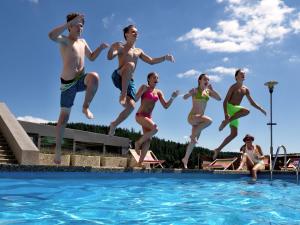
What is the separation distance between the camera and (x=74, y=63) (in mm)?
6387

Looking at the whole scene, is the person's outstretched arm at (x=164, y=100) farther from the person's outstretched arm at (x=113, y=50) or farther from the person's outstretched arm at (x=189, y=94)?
the person's outstretched arm at (x=113, y=50)

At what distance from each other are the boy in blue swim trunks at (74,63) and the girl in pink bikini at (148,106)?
7.99 feet

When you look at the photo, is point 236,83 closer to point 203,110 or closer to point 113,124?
point 203,110

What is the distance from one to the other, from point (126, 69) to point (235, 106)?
3.57 m

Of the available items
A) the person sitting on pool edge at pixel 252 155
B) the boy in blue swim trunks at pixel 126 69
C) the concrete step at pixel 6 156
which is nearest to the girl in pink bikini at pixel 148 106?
the boy in blue swim trunks at pixel 126 69

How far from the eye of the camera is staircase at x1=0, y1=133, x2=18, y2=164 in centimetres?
1115

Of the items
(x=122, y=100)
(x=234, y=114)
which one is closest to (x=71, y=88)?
(x=122, y=100)

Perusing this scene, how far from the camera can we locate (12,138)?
11.7 m

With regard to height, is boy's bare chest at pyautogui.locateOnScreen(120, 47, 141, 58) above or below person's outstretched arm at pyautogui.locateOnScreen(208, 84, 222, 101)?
above

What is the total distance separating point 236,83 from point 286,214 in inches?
257

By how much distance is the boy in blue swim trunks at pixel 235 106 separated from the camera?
9.52m

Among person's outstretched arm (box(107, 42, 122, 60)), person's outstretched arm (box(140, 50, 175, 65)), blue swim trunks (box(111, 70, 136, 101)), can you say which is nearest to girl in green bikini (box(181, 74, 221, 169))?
person's outstretched arm (box(140, 50, 175, 65))

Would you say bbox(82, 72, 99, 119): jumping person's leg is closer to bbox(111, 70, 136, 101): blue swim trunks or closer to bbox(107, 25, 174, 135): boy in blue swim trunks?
bbox(107, 25, 174, 135): boy in blue swim trunks

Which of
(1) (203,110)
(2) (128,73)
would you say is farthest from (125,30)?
(1) (203,110)
